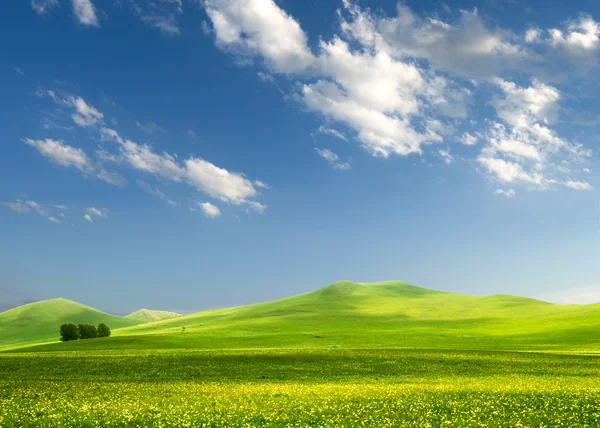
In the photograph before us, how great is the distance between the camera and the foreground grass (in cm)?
2086

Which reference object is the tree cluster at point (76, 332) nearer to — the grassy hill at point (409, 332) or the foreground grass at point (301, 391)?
the grassy hill at point (409, 332)

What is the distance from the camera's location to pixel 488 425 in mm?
19312

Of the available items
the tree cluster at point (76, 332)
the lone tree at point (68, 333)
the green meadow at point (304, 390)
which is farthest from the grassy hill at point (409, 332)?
the green meadow at point (304, 390)

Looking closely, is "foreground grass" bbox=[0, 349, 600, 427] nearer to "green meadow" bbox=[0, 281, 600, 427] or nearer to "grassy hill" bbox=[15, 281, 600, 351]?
"green meadow" bbox=[0, 281, 600, 427]

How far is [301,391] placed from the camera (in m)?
30.5

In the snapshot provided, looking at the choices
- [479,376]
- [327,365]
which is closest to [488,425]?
[479,376]

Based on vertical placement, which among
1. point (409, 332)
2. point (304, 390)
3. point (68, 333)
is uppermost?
point (304, 390)

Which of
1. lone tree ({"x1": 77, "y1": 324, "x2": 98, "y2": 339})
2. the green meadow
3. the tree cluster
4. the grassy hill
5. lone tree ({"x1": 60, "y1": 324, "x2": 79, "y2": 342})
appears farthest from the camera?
lone tree ({"x1": 77, "y1": 324, "x2": 98, "y2": 339})

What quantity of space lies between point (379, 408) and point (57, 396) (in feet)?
63.9

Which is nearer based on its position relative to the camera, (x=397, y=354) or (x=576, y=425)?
(x=576, y=425)

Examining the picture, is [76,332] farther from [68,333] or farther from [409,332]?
[409,332]

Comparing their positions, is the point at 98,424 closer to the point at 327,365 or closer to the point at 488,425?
the point at 488,425

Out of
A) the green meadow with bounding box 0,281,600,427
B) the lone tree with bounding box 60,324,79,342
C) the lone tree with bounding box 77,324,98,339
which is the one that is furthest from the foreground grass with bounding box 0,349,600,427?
the lone tree with bounding box 77,324,98,339

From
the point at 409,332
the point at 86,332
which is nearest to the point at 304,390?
the point at 409,332
